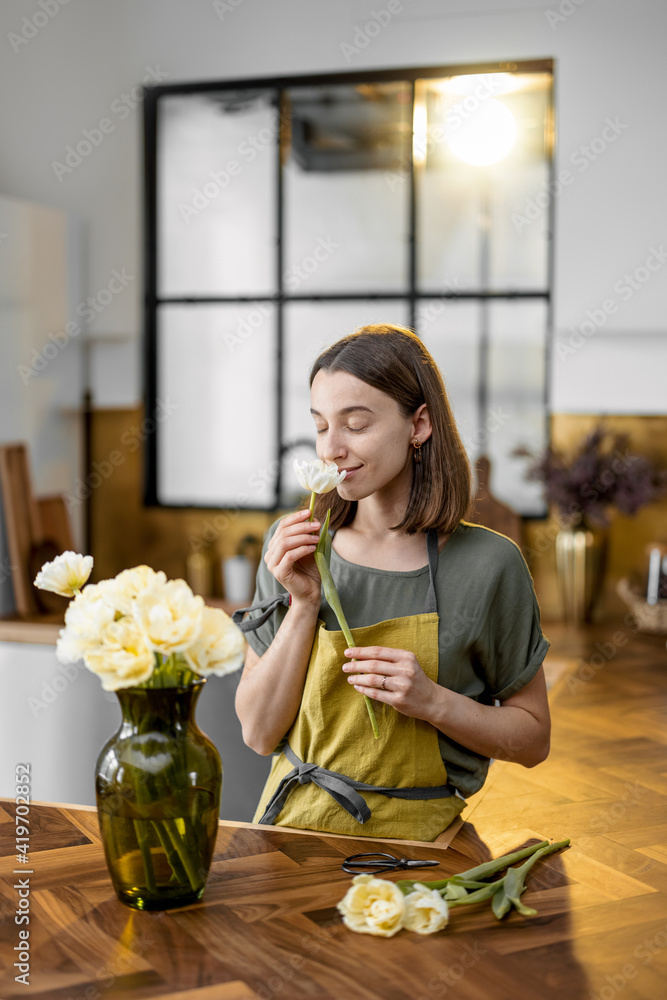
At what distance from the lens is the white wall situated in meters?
2.99

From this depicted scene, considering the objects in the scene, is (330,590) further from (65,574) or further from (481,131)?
(481,131)

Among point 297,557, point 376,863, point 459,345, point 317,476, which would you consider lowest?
point 376,863

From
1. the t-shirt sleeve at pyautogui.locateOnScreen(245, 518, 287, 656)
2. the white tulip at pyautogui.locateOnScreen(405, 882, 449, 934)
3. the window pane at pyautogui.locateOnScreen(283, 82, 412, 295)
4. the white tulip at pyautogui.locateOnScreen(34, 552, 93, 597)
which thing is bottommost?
the white tulip at pyautogui.locateOnScreen(405, 882, 449, 934)

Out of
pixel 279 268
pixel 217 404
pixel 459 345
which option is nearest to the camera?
pixel 459 345

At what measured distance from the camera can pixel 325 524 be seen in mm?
1189

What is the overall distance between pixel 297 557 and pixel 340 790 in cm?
31

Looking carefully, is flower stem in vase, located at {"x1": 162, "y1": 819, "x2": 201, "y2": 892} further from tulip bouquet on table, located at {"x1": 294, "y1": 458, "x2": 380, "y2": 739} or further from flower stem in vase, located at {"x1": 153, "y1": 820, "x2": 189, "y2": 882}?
tulip bouquet on table, located at {"x1": 294, "y1": 458, "x2": 380, "y2": 739}

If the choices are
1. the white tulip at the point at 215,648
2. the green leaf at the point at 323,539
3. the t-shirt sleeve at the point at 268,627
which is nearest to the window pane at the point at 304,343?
the t-shirt sleeve at the point at 268,627

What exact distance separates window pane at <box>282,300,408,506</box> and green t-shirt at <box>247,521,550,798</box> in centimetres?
228

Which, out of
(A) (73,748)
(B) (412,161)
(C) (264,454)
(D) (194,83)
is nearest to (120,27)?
(D) (194,83)

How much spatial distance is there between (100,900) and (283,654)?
379mm

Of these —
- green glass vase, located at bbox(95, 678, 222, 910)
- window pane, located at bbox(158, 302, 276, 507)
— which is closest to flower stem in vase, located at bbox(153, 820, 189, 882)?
green glass vase, located at bbox(95, 678, 222, 910)

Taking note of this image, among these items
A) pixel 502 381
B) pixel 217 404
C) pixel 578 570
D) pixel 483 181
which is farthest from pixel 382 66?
pixel 578 570

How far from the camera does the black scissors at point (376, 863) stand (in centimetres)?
114
